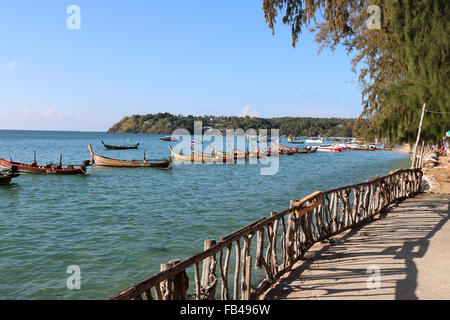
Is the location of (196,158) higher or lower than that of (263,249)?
lower

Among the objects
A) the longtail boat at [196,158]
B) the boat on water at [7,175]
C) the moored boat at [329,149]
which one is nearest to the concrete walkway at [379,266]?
the boat on water at [7,175]

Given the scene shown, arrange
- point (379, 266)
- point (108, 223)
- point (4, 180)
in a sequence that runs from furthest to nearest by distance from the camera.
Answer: point (4, 180)
point (108, 223)
point (379, 266)

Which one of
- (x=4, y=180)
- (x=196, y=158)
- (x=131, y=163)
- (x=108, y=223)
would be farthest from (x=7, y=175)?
(x=196, y=158)

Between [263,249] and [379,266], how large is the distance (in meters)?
2.55

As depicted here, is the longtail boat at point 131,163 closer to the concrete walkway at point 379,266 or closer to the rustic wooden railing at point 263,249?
the rustic wooden railing at point 263,249

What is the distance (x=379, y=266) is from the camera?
761cm

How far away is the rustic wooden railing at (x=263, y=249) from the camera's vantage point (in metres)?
4.92

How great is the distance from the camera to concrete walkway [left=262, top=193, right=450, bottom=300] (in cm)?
635

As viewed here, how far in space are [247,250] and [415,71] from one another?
33.9 ft

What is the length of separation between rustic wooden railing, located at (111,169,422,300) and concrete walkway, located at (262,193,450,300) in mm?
398

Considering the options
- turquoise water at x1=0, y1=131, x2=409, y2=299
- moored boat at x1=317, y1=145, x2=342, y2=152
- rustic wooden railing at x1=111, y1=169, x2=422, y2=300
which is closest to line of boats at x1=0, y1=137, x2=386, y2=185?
turquoise water at x1=0, y1=131, x2=409, y2=299

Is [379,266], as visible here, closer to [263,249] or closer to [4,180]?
[263,249]

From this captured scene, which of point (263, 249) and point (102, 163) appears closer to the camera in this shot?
point (263, 249)

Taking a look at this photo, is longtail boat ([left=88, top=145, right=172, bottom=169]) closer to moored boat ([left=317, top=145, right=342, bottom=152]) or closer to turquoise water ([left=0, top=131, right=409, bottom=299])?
turquoise water ([left=0, top=131, right=409, bottom=299])
